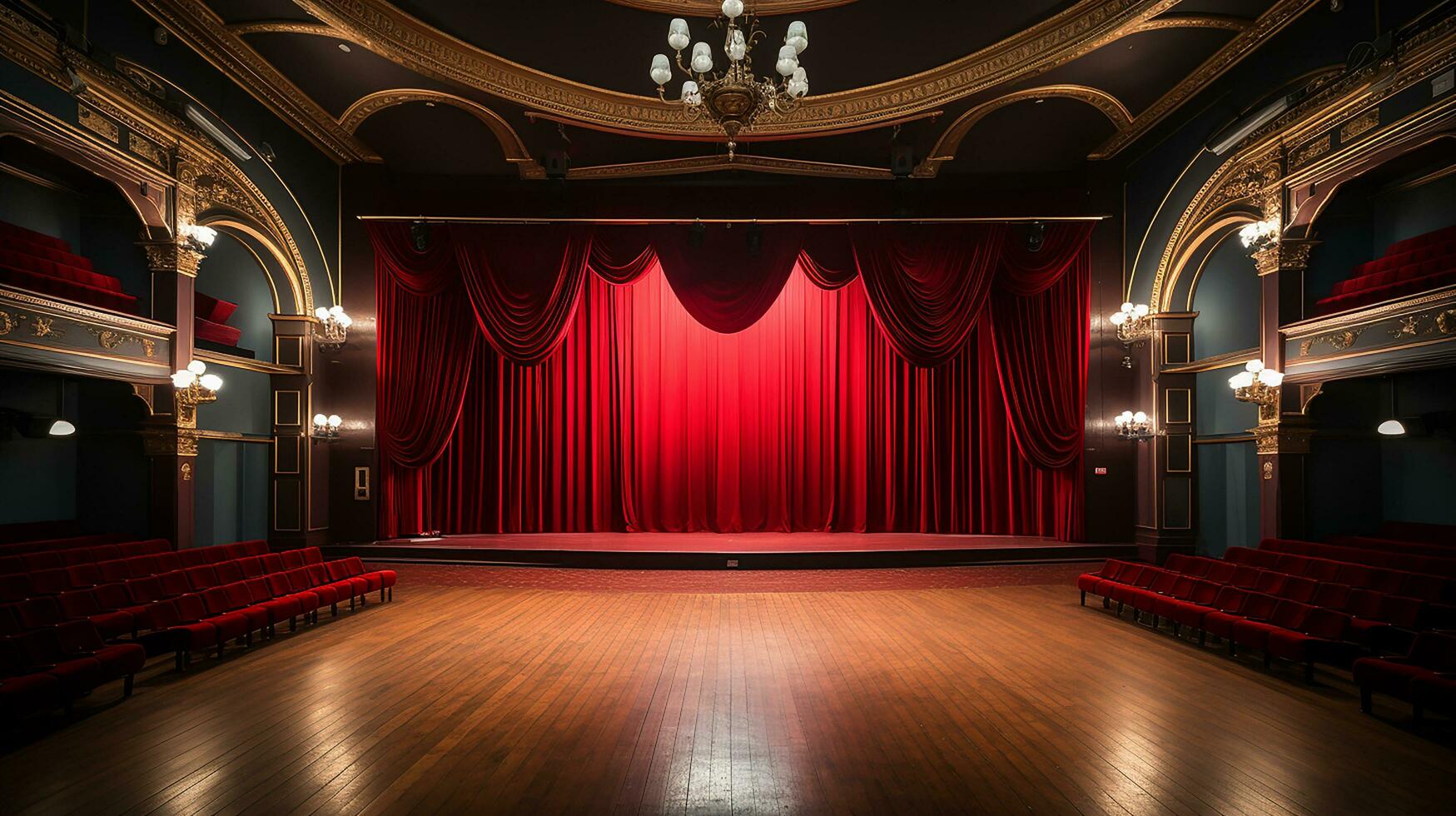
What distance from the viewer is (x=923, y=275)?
10.4 metres

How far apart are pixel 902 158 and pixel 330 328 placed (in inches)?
309

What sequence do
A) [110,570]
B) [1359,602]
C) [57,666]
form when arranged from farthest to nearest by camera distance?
1. [110,570]
2. [1359,602]
3. [57,666]

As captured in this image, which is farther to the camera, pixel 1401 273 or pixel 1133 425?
pixel 1133 425

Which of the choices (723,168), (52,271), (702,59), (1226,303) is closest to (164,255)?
(52,271)

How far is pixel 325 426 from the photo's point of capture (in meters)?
9.95

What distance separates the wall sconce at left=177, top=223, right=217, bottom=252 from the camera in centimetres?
761

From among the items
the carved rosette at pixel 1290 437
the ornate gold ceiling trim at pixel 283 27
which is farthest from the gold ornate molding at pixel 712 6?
the carved rosette at pixel 1290 437

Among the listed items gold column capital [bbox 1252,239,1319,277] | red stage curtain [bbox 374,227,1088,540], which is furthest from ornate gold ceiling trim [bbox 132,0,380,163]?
gold column capital [bbox 1252,239,1319,277]

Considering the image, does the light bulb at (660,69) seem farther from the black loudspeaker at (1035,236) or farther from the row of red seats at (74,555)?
Result: the black loudspeaker at (1035,236)

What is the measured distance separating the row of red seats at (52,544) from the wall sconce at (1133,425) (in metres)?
11.4

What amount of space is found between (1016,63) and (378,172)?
27.4 feet

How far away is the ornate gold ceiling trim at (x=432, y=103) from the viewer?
8.83m

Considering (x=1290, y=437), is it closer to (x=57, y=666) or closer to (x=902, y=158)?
(x=902, y=158)

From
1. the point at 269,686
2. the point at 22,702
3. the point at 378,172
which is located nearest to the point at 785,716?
the point at 269,686
